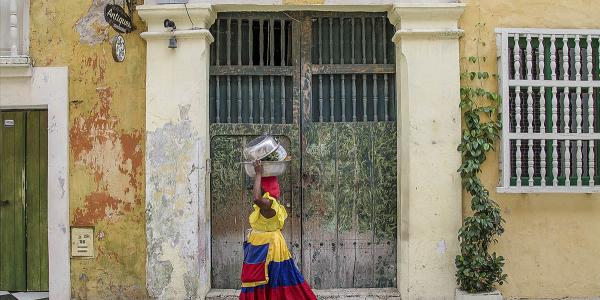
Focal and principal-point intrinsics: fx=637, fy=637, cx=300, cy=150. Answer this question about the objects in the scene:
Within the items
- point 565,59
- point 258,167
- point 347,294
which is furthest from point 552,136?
point 258,167

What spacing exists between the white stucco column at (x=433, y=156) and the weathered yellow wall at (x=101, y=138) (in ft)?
8.62

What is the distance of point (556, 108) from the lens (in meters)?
6.07

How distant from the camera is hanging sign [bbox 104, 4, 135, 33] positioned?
568cm

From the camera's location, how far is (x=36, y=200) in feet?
22.1

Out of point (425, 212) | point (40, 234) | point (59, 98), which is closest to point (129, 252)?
point (40, 234)

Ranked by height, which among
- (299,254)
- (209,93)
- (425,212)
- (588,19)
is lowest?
(299,254)

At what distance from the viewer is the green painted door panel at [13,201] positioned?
22.2 feet

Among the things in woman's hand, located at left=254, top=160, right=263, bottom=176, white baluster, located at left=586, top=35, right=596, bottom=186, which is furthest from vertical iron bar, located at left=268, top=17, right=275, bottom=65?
white baluster, located at left=586, top=35, right=596, bottom=186

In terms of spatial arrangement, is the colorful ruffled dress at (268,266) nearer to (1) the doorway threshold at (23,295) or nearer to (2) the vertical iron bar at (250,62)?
(2) the vertical iron bar at (250,62)

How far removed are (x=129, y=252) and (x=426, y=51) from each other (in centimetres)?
352

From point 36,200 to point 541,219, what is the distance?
5183mm

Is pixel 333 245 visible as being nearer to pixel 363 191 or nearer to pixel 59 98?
pixel 363 191

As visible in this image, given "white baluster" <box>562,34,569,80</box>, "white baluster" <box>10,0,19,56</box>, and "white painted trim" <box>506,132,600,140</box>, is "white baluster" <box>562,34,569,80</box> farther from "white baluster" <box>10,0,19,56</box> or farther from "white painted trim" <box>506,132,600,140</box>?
"white baluster" <box>10,0,19,56</box>

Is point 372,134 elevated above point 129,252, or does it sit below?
above
